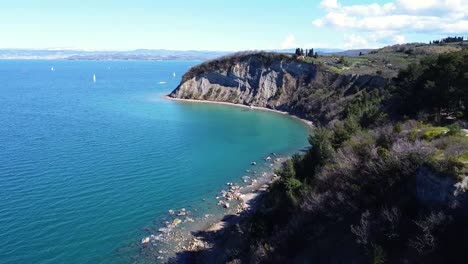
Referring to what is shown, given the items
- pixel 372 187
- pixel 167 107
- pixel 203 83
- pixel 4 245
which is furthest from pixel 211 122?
pixel 372 187

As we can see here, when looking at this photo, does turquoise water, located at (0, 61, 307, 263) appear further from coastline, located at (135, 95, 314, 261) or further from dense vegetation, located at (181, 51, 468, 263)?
dense vegetation, located at (181, 51, 468, 263)

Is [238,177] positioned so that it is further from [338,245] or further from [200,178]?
[338,245]

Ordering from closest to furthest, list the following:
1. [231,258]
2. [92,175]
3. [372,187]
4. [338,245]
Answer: [338,245]
[372,187]
[231,258]
[92,175]

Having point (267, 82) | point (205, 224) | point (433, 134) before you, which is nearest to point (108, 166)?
point (205, 224)

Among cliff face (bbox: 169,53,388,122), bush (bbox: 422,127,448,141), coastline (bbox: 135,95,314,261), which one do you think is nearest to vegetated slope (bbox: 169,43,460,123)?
cliff face (bbox: 169,53,388,122)

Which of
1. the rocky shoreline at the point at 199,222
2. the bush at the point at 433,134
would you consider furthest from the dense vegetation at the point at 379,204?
the rocky shoreline at the point at 199,222

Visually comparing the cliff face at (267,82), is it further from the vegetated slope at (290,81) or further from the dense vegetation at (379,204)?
the dense vegetation at (379,204)
